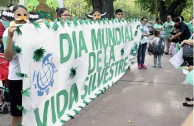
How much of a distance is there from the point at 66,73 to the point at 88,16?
271 centimetres

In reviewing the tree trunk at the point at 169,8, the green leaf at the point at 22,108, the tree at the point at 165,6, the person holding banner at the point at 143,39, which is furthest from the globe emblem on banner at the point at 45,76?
the tree at the point at 165,6

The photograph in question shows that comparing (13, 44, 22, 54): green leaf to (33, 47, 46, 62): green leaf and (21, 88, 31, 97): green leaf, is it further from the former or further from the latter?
(21, 88, 31, 97): green leaf

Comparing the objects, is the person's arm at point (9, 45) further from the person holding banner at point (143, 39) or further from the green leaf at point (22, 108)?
the person holding banner at point (143, 39)

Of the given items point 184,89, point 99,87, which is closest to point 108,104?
point 99,87

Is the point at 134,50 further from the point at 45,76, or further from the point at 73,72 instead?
the point at 45,76

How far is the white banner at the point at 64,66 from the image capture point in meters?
3.22

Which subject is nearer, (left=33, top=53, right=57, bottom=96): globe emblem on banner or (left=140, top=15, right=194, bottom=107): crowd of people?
(left=33, top=53, right=57, bottom=96): globe emblem on banner

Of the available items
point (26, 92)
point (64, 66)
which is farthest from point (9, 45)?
point (64, 66)

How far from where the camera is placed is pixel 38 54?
129 inches

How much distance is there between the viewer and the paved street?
443 cm

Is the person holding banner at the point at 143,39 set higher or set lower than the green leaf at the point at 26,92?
higher

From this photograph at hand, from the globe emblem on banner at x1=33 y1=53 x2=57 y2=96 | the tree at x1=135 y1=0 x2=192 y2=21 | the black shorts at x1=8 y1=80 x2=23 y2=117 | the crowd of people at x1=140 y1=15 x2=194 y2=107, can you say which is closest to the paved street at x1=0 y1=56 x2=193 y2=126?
the crowd of people at x1=140 y1=15 x2=194 y2=107

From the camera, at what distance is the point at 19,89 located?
131 inches

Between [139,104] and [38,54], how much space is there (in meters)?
2.55
